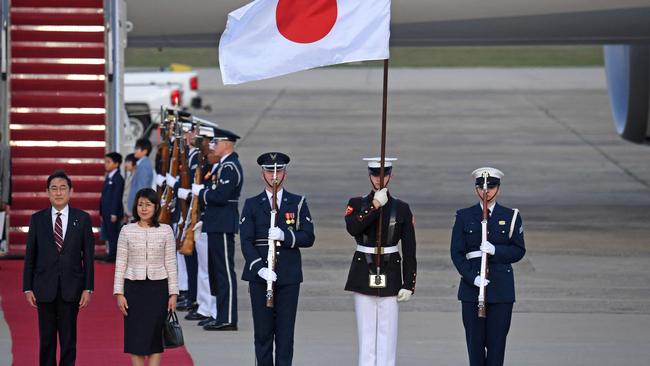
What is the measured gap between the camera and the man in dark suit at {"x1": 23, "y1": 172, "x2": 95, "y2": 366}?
9336mm

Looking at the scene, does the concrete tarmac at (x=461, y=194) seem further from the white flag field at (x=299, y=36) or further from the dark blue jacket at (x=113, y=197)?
the white flag field at (x=299, y=36)

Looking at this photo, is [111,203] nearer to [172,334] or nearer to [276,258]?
[276,258]

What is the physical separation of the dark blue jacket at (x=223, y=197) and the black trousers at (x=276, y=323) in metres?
2.17

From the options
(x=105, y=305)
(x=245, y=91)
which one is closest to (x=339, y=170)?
(x=105, y=305)

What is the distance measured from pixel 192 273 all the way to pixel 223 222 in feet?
3.69

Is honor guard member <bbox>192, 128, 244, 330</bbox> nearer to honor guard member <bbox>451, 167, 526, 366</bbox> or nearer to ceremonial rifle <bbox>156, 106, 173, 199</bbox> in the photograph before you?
ceremonial rifle <bbox>156, 106, 173, 199</bbox>

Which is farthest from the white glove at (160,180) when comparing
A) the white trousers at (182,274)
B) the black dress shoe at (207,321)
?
the black dress shoe at (207,321)

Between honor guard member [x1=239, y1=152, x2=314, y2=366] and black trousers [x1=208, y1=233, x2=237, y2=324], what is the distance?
1.91 meters

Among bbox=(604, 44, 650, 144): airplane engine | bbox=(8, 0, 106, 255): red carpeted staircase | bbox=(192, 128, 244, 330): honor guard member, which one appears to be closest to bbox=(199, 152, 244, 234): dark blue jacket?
bbox=(192, 128, 244, 330): honor guard member

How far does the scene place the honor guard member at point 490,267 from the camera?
350 inches

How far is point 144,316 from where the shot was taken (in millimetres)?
9062

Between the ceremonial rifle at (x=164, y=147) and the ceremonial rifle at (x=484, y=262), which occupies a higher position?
the ceremonial rifle at (x=164, y=147)

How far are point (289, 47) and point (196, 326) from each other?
343cm

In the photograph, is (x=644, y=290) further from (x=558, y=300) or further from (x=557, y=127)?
(x=557, y=127)
